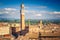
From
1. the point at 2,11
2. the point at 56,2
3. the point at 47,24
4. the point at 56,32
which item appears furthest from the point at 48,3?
the point at 2,11

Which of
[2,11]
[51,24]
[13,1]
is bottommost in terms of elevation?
[51,24]

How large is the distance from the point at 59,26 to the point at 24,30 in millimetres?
872

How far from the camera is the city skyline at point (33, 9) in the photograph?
10.8 feet

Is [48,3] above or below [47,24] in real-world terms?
above

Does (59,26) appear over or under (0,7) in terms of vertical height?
under

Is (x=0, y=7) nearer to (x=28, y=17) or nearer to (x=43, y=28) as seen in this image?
(x=28, y=17)

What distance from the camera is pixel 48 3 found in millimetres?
3383

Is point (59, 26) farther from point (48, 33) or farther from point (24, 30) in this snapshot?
point (24, 30)

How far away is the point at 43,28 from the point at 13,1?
3.18 ft

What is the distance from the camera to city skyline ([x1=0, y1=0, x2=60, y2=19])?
330cm

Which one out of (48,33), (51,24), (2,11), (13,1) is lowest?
(48,33)

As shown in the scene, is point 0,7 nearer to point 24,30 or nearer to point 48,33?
point 24,30

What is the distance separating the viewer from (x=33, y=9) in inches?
132

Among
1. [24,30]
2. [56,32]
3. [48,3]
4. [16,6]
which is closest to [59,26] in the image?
[56,32]
